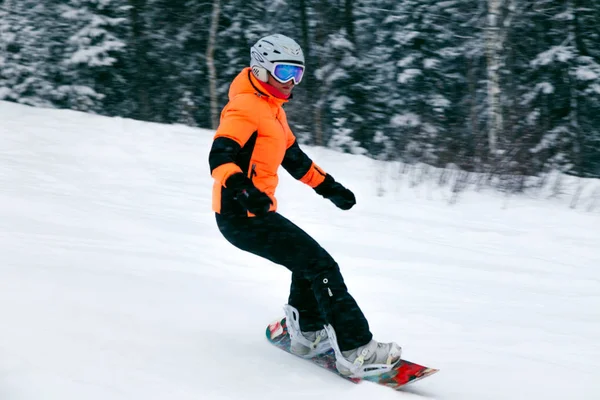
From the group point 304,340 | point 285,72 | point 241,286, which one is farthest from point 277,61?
point 241,286

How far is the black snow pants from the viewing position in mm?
3473

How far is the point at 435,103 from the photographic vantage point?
22266mm

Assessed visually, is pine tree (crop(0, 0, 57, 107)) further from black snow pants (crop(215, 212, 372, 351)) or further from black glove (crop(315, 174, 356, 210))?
black snow pants (crop(215, 212, 372, 351))

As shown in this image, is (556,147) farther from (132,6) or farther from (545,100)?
(132,6)

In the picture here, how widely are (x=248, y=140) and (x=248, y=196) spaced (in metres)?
0.42

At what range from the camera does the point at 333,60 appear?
71.8 feet

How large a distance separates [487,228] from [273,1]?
17767 millimetres

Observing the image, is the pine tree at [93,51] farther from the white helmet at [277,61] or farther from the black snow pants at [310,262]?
the black snow pants at [310,262]

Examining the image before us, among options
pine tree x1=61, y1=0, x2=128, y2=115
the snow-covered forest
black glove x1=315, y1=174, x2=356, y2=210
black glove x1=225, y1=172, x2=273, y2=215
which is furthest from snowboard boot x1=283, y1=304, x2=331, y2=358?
pine tree x1=61, y1=0, x2=128, y2=115

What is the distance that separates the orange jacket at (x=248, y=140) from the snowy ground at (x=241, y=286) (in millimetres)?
887

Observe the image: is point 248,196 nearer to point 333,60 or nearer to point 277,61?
point 277,61

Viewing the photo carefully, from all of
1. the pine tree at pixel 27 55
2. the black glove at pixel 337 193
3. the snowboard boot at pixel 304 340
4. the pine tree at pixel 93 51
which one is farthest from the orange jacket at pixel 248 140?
the pine tree at pixel 27 55

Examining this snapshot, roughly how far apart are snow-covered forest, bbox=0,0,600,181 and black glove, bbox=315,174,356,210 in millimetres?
13046

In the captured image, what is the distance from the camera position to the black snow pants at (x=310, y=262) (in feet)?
11.4
